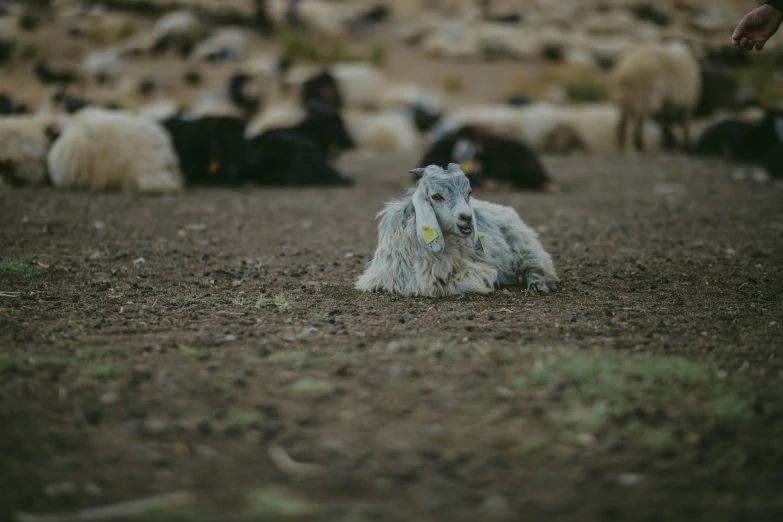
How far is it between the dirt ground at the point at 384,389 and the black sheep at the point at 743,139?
803cm

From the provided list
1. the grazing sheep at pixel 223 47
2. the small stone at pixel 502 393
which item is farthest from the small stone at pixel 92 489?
the grazing sheep at pixel 223 47

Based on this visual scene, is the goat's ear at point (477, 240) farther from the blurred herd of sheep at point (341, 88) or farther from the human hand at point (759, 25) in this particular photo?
the blurred herd of sheep at point (341, 88)

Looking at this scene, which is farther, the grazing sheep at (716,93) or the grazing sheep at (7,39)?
the grazing sheep at (7,39)

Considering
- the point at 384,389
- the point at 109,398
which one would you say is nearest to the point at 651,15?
the point at 384,389

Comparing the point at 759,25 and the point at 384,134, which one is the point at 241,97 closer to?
the point at 384,134

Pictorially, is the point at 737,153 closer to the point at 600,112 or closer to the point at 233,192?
A: the point at 600,112

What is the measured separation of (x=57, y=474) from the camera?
2932mm

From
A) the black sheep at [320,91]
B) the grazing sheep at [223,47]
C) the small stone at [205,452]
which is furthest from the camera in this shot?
the grazing sheep at [223,47]

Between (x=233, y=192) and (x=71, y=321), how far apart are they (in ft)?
22.8

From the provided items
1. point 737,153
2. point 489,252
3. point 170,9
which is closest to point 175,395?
point 489,252

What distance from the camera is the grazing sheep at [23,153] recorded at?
11297mm

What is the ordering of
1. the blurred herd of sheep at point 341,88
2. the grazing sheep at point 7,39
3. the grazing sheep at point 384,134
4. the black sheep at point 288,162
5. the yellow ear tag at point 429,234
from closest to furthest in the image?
the yellow ear tag at point 429,234 → the blurred herd of sheep at point 341,88 → the black sheep at point 288,162 → the grazing sheep at point 384,134 → the grazing sheep at point 7,39

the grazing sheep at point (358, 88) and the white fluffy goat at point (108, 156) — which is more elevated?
the grazing sheep at point (358, 88)

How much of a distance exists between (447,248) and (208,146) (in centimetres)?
744
